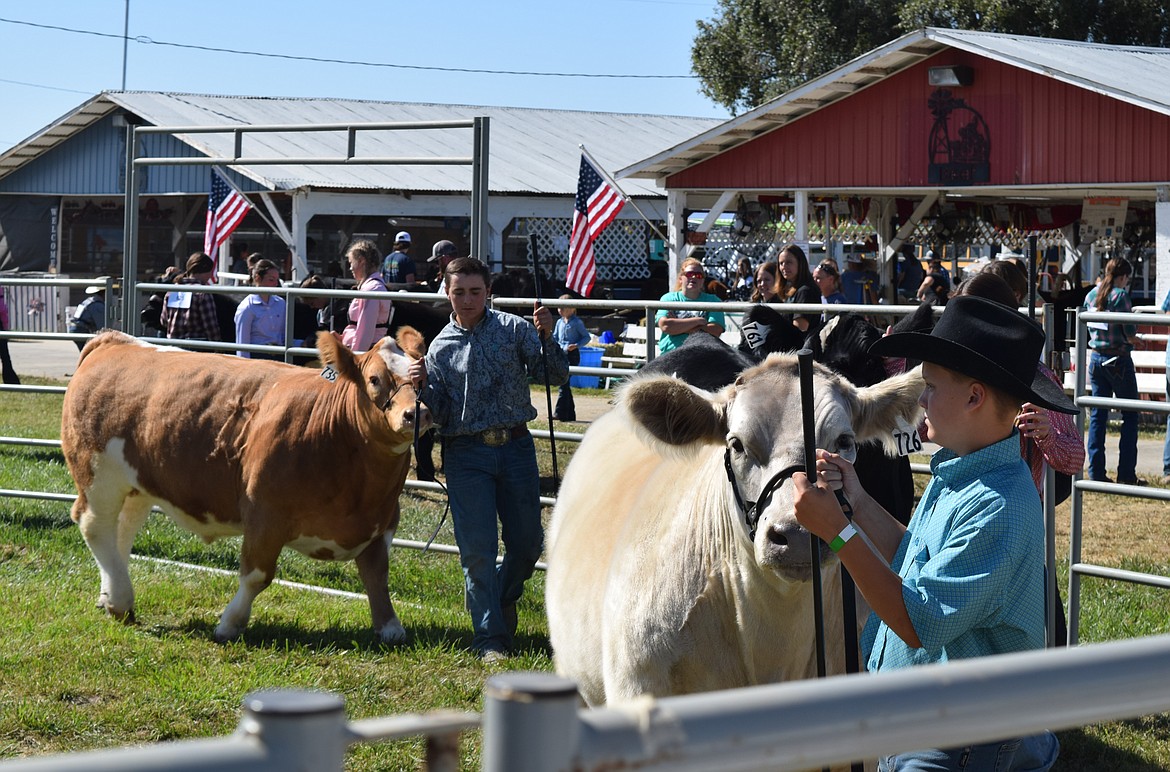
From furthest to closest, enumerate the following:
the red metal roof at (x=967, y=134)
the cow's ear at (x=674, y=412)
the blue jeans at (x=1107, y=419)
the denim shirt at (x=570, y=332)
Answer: the red metal roof at (x=967, y=134) → the denim shirt at (x=570, y=332) → the blue jeans at (x=1107, y=419) → the cow's ear at (x=674, y=412)

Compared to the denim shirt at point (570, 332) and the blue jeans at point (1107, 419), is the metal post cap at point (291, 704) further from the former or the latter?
the denim shirt at point (570, 332)

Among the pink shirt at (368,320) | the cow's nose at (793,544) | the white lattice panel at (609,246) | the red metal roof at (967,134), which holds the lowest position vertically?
the cow's nose at (793,544)

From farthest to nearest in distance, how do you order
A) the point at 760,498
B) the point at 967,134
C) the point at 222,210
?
the point at 967,134, the point at 222,210, the point at 760,498

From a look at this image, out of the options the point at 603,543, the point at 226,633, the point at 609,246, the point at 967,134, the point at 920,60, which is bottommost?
the point at 226,633

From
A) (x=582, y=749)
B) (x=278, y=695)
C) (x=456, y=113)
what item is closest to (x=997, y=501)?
(x=582, y=749)

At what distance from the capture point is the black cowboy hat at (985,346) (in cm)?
270

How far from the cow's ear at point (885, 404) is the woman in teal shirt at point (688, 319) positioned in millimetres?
3319

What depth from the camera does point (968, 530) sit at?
2609mm

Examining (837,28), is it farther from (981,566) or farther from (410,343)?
(981,566)

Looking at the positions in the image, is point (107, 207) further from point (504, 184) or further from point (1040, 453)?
point (1040, 453)

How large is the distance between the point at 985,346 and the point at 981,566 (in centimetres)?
50

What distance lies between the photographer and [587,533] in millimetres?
4355

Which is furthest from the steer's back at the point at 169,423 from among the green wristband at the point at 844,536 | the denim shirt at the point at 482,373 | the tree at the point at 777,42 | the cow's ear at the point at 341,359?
the tree at the point at 777,42

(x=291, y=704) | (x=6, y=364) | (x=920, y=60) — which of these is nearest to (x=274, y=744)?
(x=291, y=704)
